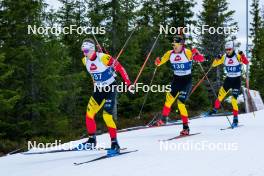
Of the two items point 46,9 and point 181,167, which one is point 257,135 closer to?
point 181,167

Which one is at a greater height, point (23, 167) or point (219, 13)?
point (219, 13)

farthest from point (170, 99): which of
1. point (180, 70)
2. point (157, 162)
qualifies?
point (157, 162)

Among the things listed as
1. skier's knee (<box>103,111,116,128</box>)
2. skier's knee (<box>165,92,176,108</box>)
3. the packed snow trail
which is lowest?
the packed snow trail

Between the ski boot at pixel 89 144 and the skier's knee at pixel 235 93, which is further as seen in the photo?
the skier's knee at pixel 235 93

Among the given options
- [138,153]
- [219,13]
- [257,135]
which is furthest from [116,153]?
[219,13]

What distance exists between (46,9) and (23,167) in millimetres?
17451

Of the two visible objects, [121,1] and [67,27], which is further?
[67,27]

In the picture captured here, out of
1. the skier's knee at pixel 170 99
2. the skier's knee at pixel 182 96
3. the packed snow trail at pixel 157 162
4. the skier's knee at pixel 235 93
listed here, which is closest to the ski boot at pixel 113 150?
the packed snow trail at pixel 157 162

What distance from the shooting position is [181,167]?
7.05 m

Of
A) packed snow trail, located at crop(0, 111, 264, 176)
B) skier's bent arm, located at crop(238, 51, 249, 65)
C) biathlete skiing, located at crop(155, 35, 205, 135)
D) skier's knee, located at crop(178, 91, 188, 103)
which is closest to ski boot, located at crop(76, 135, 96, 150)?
packed snow trail, located at crop(0, 111, 264, 176)

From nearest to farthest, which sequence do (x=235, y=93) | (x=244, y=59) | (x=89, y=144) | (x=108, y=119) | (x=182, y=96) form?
(x=108, y=119) < (x=89, y=144) < (x=182, y=96) < (x=244, y=59) < (x=235, y=93)

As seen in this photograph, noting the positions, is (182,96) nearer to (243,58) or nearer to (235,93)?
(235,93)

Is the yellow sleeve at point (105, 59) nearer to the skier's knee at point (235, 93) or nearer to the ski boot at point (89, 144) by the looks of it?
the ski boot at point (89, 144)

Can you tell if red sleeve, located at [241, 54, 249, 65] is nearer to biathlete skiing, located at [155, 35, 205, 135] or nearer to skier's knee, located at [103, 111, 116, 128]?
biathlete skiing, located at [155, 35, 205, 135]
